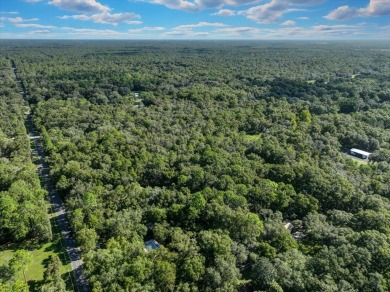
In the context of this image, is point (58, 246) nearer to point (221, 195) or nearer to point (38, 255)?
point (38, 255)

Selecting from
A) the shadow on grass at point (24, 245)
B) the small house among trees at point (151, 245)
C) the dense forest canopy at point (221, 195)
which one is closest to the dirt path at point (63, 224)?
the dense forest canopy at point (221, 195)

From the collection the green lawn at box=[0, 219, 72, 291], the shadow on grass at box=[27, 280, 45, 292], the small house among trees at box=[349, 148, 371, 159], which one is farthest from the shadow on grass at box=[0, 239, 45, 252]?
the small house among trees at box=[349, 148, 371, 159]

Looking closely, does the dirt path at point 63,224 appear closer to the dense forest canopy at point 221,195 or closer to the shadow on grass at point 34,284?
the dense forest canopy at point 221,195

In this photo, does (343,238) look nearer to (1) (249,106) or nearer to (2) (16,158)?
(2) (16,158)

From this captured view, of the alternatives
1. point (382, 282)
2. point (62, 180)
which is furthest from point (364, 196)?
point (62, 180)

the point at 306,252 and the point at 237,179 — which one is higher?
the point at 237,179

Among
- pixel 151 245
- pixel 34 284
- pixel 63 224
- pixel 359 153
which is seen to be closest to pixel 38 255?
pixel 34 284
